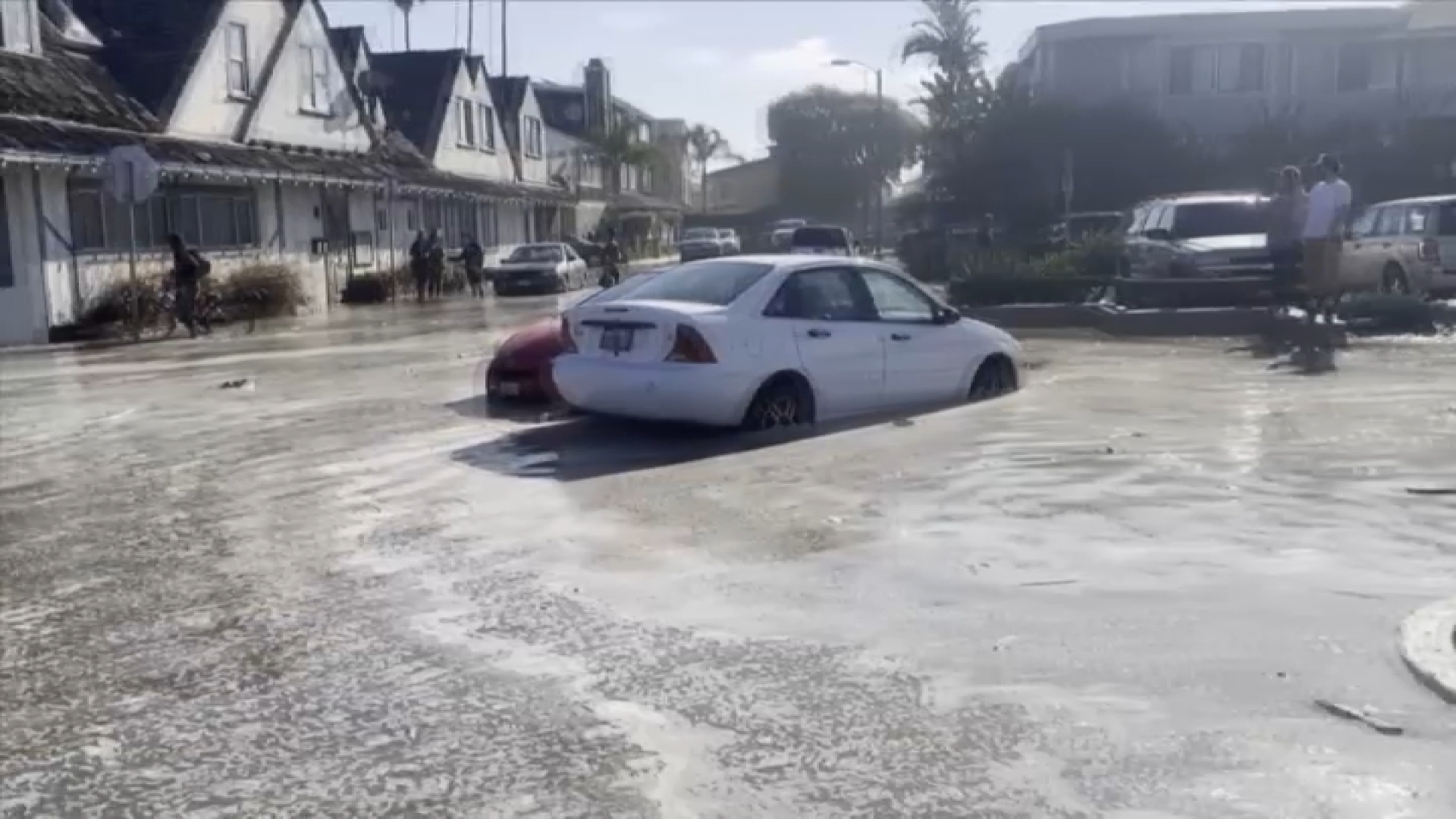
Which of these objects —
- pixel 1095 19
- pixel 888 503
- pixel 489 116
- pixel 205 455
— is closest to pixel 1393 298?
pixel 888 503

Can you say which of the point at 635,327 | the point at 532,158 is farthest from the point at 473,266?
the point at 635,327

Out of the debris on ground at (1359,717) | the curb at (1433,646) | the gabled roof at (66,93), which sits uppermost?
the gabled roof at (66,93)

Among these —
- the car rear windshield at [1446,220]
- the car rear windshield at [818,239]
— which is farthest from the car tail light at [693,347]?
the car rear windshield at [818,239]

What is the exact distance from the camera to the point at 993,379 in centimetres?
1388

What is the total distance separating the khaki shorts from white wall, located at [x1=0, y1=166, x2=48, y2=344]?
20.1 metres

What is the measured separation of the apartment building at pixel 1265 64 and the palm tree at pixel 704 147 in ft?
230

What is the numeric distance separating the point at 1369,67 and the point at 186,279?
104ft

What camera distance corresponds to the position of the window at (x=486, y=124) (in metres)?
56.5

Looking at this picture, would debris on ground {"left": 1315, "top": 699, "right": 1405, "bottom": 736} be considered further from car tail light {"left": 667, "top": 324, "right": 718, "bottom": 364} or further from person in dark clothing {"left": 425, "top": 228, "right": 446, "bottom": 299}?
person in dark clothing {"left": 425, "top": 228, "right": 446, "bottom": 299}

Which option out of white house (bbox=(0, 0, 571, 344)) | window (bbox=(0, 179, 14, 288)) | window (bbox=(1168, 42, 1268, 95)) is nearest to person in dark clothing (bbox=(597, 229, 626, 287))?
white house (bbox=(0, 0, 571, 344))

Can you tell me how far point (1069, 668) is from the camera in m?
6.11

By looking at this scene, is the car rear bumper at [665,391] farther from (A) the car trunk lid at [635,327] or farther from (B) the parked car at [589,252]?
(B) the parked car at [589,252]

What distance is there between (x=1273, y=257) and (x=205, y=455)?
46.0 feet

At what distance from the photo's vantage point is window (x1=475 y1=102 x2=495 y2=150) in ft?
185
